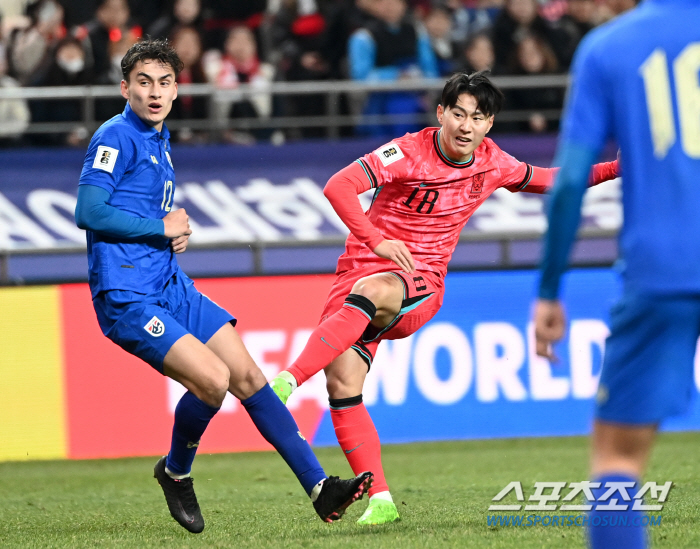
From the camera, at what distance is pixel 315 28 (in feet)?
37.3

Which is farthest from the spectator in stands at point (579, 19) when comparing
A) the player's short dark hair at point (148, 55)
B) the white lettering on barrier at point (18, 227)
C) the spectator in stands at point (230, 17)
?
the player's short dark hair at point (148, 55)

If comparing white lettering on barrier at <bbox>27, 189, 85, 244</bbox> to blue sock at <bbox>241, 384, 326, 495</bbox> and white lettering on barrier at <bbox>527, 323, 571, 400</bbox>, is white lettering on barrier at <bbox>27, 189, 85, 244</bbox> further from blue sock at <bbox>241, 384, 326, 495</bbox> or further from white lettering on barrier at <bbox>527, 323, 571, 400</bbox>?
blue sock at <bbox>241, 384, 326, 495</bbox>

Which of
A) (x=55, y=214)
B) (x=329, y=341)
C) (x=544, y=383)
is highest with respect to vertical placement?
(x=329, y=341)

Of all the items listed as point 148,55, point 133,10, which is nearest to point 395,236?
point 148,55

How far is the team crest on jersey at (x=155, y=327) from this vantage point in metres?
4.57

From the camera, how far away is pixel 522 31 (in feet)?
37.8

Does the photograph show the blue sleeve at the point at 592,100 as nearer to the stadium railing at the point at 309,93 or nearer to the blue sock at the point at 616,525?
the blue sock at the point at 616,525

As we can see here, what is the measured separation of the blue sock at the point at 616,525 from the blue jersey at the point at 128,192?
8.52 feet

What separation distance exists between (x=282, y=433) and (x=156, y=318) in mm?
760

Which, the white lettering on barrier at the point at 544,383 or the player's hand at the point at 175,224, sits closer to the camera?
the player's hand at the point at 175,224

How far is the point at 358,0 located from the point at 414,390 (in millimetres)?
4817

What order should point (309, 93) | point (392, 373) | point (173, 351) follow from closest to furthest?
point (173, 351) < point (392, 373) < point (309, 93)

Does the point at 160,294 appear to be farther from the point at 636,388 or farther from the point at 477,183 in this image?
the point at 636,388

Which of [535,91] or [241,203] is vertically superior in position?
[535,91]
